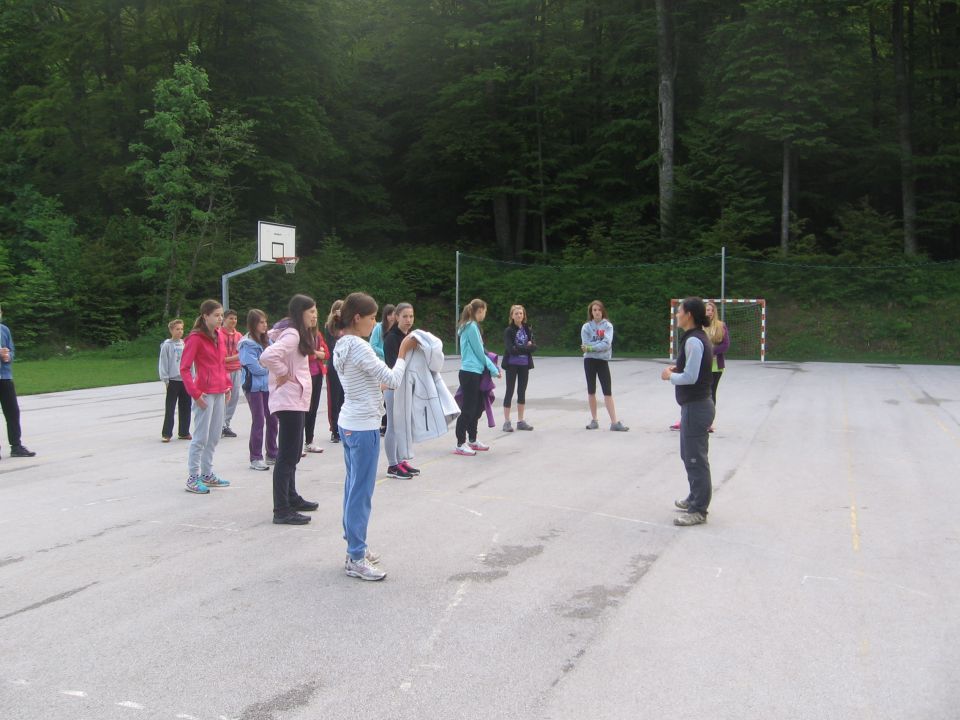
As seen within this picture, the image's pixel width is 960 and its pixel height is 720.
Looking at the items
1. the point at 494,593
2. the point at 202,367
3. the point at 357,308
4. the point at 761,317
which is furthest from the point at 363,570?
the point at 761,317

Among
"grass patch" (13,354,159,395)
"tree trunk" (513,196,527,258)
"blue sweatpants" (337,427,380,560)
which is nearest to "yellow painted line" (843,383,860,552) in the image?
"blue sweatpants" (337,427,380,560)

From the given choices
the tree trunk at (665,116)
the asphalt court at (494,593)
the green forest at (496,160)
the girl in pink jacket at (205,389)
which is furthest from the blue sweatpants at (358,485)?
the tree trunk at (665,116)

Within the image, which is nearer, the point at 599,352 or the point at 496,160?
the point at 599,352

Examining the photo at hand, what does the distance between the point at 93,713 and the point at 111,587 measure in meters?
1.77

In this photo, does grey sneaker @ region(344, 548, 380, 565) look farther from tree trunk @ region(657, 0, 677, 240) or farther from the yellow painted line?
tree trunk @ region(657, 0, 677, 240)

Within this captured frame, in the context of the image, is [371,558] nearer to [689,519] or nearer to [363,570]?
[363,570]

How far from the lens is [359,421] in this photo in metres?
5.44

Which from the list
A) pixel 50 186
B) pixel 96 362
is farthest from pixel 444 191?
pixel 96 362

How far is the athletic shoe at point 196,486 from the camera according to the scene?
7.98m

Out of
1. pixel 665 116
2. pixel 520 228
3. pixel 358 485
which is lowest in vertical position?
pixel 358 485

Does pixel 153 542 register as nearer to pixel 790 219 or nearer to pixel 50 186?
pixel 790 219

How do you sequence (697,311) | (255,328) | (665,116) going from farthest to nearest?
(665,116)
(255,328)
(697,311)

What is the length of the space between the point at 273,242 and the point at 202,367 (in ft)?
64.9

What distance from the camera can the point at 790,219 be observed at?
34.1 metres
